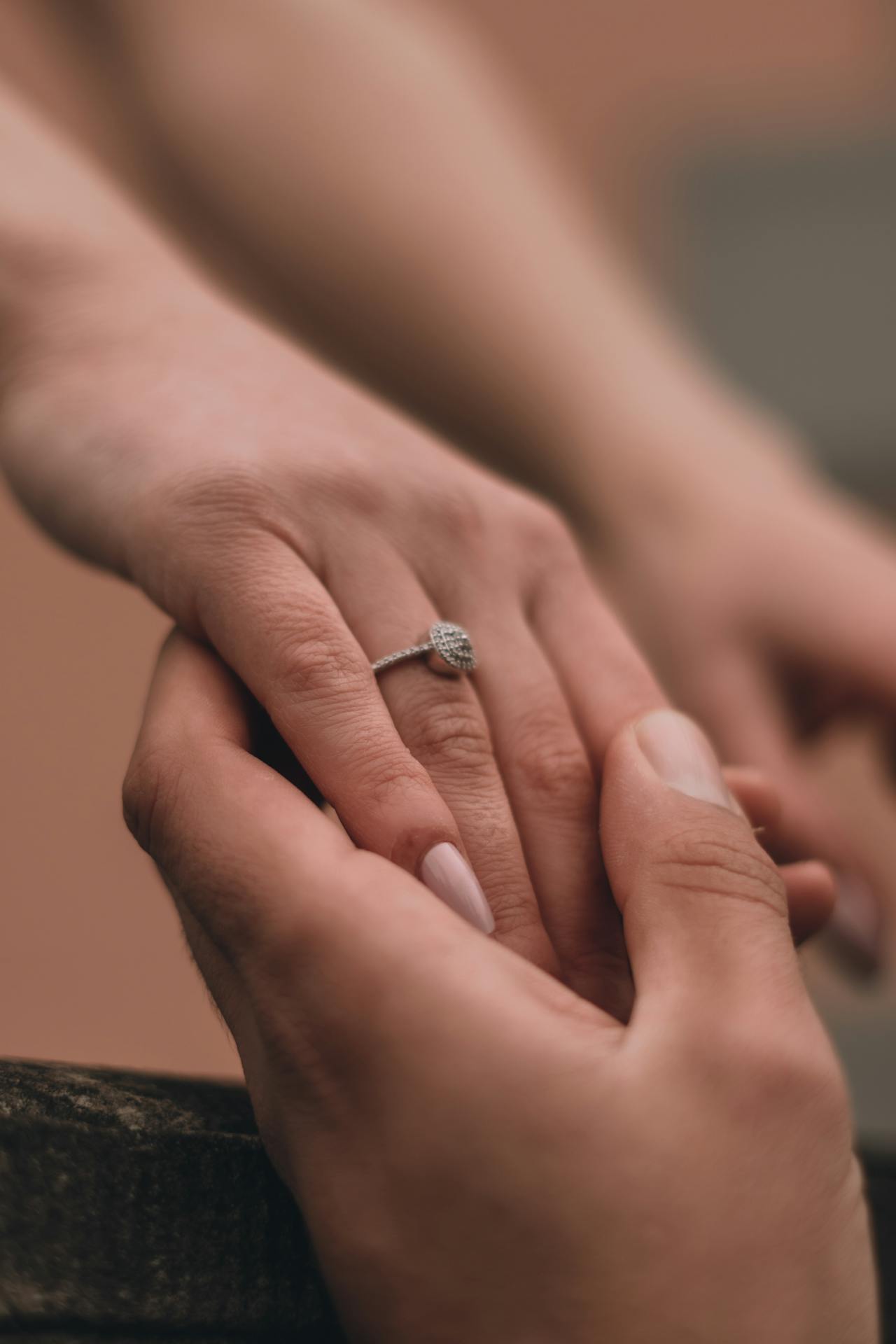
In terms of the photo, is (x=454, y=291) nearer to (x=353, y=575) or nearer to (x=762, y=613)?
(x=762, y=613)

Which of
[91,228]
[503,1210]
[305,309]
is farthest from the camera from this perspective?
[305,309]

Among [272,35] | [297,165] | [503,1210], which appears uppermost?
[272,35]

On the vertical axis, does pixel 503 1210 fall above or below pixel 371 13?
below

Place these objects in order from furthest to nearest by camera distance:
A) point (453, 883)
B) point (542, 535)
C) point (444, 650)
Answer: point (542, 535), point (444, 650), point (453, 883)

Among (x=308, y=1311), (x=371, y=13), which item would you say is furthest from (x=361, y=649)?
(x=371, y=13)

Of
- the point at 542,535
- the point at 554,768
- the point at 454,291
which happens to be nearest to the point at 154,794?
the point at 554,768

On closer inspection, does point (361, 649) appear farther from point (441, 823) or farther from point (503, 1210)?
point (503, 1210)
